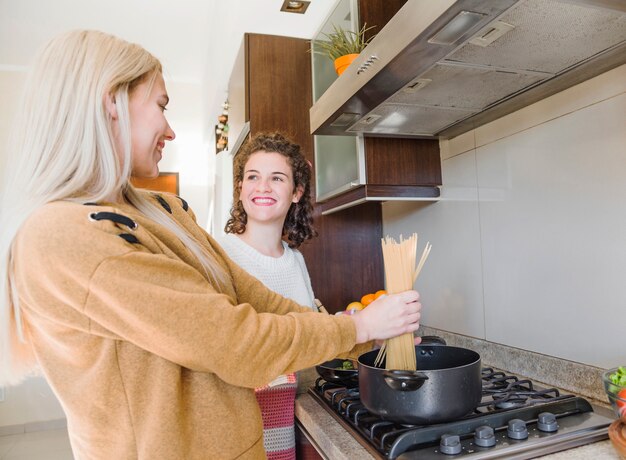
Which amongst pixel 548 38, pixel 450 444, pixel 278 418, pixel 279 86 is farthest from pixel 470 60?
pixel 279 86

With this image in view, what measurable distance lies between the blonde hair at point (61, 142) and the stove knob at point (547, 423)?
2.62 ft

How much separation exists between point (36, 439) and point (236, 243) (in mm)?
3100

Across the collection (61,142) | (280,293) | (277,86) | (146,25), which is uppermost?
(146,25)

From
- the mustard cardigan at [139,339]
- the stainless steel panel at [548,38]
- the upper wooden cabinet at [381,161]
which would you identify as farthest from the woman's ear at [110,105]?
the upper wooden cabinet at [381,161]

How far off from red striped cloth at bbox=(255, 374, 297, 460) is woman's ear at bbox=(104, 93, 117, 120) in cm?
72

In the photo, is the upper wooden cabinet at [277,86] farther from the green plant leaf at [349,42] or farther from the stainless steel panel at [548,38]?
the stainless steel panel at [548,38]

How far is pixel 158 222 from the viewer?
0.75 meters

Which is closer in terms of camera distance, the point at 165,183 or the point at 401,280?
the point at 401,280

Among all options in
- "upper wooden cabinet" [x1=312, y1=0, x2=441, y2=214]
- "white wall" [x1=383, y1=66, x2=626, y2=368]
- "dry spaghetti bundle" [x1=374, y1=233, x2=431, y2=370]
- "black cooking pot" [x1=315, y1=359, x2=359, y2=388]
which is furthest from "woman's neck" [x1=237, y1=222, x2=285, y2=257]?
"dry spaghetti bundle" [x1=374, y1=233, x2=431, y2=370]

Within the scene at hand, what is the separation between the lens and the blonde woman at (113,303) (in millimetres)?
564

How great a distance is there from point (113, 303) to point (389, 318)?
424 mm

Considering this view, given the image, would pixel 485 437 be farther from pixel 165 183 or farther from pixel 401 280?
pixel 165 183

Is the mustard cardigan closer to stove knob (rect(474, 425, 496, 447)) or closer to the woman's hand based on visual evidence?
the woman's hand

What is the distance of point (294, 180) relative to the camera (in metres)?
1.55
